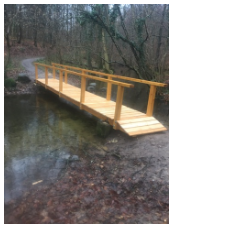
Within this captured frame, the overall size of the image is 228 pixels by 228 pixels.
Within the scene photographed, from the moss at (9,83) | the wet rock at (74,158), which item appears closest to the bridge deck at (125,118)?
the wet rock at (74,158)

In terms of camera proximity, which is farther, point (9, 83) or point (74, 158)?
point (9, 83)

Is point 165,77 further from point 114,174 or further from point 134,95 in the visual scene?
point 114,174

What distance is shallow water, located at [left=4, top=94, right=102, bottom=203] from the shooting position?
3.23 metres

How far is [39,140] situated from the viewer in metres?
4.71

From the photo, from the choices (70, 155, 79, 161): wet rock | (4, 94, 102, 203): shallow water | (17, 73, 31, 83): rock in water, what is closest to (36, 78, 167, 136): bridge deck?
(4, 94, 102, 203): shallow water

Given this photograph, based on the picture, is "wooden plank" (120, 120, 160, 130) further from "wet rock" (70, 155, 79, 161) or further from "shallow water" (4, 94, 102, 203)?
"wet rock" (70, 155, 79, 161)

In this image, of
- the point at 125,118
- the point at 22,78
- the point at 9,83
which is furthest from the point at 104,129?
the point at 22,78

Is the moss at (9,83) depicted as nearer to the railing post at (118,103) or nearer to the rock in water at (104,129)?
the rock in water at (104,129)

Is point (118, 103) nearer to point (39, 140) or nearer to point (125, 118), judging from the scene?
point (125, 118)

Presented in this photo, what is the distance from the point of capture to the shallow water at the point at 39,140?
3.23 metres

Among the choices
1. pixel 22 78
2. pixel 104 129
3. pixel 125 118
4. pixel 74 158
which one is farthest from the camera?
pixel 22 78

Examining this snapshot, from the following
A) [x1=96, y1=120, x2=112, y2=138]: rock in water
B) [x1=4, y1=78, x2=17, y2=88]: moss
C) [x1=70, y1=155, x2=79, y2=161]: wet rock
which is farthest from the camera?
[x1=4, y1=78, x2=17, y2=88]: moss

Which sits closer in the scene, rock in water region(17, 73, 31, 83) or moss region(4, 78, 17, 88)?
moss region(4, 78, 17, 88)
